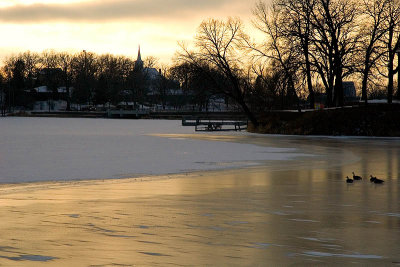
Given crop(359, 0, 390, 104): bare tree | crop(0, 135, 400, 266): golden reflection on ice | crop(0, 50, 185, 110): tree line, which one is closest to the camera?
crop(0, 135, 400, 266): golden reflection on ice

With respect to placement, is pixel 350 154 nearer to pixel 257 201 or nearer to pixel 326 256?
pixel 257 201

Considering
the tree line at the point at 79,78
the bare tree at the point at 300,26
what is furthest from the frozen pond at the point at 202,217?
the tree line at the point at 79,78

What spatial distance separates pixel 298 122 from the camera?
2154 inches

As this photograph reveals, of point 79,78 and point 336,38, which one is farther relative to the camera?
point 79,78

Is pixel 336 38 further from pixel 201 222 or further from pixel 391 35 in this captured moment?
pixel 201 222

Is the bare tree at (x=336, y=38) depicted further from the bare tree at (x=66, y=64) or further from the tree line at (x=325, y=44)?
the bare tree at (x=66, y=64)

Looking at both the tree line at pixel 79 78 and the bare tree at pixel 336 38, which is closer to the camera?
the bare tree at pixel 336 38

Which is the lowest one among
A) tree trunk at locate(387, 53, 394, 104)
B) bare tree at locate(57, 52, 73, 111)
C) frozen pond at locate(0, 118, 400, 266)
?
frozen pond at locate(0, 118, 400, 266)

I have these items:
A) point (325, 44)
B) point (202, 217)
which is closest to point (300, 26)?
point (325, 44)

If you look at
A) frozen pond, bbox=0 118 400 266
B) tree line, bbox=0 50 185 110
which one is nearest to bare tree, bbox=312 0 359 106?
frozen pond, bbox=0 118 400 266

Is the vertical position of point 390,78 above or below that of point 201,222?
above

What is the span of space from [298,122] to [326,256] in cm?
4718

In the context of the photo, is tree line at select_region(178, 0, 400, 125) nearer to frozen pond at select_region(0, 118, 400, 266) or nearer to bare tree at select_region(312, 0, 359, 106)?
bare tree at select_region(312, 0, 359, 106)

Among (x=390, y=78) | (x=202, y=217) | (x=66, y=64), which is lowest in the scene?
(x=202, y=217)
